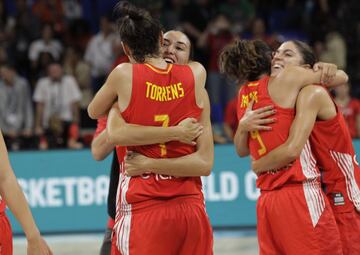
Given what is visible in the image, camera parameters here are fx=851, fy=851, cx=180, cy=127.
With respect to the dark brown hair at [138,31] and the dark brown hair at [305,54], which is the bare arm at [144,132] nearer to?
the dark brown hair at [138,31]

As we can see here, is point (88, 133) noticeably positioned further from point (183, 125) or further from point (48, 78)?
point (183, 125)

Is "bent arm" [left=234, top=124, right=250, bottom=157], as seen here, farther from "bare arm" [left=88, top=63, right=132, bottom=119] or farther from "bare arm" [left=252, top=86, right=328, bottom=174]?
"bare arm" [left=88, top=63, right=132, bottom=119]

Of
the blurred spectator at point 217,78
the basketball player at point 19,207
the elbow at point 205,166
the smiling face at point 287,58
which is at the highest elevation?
the blurred spectator at point 217,78

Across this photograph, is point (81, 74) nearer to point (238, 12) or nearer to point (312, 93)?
point (238, 12)

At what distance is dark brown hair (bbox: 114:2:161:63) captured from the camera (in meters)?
4.60

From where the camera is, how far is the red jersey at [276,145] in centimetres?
520

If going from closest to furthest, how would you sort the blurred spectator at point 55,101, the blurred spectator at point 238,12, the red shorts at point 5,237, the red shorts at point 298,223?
the red shorts at point 5,237 → the red shorts at point 298,223 → the blurred spectator at point 55,101 → the blurred spectator at point 238,12

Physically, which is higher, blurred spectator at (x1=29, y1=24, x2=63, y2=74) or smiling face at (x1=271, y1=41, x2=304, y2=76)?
blurred spectator at (x1=29, y1=24, x2=63, y2=74)

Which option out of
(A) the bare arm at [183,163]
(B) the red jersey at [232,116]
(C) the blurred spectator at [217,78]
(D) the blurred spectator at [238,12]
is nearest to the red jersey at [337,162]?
(A) the bare arm at [183,163]

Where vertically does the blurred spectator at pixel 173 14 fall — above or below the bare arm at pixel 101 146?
above

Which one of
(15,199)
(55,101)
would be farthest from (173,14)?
(15,199)

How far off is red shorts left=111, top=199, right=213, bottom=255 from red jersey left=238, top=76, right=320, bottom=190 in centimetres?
69

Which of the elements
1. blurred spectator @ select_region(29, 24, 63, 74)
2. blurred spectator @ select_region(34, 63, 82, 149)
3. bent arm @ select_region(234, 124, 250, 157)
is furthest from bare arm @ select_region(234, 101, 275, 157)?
blurred spectator @ select_region(29, 24, 63, 74)

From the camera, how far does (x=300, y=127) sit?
16.7 ft
